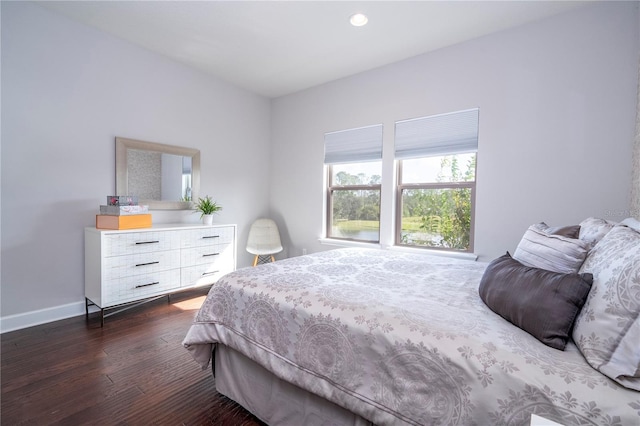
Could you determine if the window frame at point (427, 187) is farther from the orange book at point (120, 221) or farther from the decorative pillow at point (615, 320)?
the orange book at point (120, 221)

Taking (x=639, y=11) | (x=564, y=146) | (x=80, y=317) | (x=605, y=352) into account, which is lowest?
(x=80, y=317)

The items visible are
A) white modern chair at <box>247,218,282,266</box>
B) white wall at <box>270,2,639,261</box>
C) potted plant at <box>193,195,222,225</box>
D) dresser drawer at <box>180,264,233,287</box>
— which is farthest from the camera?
white modern chair at <box>247,218,282,266</box>

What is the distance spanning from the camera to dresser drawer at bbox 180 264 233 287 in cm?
313

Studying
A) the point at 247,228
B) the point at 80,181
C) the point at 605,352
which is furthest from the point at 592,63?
the point at 80,181

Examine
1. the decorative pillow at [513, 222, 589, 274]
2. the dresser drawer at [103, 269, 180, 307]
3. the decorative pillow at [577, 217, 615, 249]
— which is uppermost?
the decorative pillow at [577, 217, 615, 249]

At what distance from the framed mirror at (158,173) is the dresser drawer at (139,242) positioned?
0.55 meters

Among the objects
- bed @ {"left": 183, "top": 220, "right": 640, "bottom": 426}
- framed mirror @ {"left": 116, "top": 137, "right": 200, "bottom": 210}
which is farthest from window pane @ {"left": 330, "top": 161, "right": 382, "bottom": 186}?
bed @ {"left": 183, "top": 220, "right": 640, "bottom": 426}

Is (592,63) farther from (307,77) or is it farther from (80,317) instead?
(80,317)

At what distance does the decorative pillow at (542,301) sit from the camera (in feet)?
3.12

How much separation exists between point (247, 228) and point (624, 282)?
13.0ft

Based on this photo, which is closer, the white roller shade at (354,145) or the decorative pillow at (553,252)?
the decorative pillow at (553,252)

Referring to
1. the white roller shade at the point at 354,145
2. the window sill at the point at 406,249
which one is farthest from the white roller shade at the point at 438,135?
the window sill at the point at 406,249

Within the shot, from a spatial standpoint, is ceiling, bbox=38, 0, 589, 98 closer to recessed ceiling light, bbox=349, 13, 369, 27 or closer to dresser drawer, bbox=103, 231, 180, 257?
recessed ceiling light, bbox=349, 13, 369, 27

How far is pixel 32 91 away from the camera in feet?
8.16
